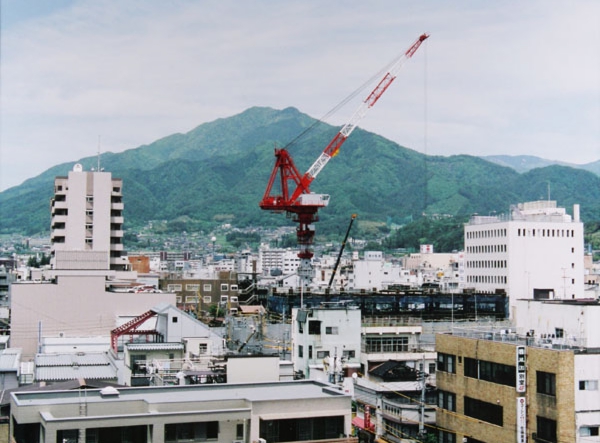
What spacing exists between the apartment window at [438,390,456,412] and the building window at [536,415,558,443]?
14.2 feet

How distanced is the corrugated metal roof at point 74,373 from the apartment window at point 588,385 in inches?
787

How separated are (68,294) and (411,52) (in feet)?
199

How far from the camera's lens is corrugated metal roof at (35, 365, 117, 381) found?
35.2 m

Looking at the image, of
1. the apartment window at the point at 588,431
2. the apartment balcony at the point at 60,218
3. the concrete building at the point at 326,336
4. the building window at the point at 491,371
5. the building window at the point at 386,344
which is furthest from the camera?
the apartment balcony at the point at 60,218

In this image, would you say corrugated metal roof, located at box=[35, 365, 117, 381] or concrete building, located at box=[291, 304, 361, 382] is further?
concrete building, located at box=[291, 304, 361, 382]

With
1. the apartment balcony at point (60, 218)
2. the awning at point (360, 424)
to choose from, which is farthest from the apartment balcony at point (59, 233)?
the awning at point (360, 424)

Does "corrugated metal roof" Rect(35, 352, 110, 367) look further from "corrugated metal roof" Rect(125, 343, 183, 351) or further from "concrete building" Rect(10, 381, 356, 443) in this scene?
"concrete building" Rect(10, 381, 356, 443)

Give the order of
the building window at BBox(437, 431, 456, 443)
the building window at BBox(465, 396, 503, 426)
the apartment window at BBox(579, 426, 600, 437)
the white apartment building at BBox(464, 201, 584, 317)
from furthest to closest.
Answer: the white apartment building at BBox(464, 201, 584, 317), the building window at BBox(437, 431, 456, 443), the building window at BBox(465, 396, 503, 426), the apartment window at BBox(579, 426, 600, 437)

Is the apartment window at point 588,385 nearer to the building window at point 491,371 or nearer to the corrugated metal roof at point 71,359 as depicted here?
the building window at point 491,371

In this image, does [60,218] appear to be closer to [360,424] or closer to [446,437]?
[360,424]

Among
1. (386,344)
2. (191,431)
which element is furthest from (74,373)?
(386,344)

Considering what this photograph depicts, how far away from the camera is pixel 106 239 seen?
3061 inches

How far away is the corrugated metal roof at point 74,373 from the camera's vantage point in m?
35.2

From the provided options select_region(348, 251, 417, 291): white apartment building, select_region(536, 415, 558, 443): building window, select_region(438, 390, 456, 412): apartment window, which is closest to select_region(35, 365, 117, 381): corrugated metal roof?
select_region(438, 390, 456, 412): apartment window
